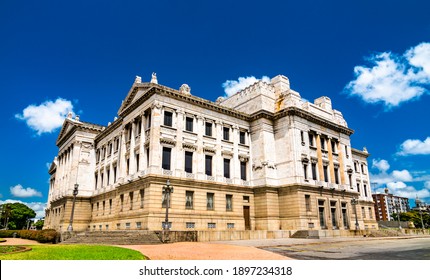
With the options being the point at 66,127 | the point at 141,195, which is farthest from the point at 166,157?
the point at 66,127

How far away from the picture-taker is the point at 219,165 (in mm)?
34594

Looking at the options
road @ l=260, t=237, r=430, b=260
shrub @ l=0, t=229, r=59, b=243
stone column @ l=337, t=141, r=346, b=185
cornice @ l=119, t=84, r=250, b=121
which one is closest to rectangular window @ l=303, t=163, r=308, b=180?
stone column @ l=337, t=141, r=346, b=185

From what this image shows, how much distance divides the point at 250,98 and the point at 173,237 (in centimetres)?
2372

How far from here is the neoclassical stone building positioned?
30.9m

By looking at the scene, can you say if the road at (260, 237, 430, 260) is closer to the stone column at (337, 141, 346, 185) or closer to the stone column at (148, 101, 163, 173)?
the stone column at (148, 101, 163, 173)

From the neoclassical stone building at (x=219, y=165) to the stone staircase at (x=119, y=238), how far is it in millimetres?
3734

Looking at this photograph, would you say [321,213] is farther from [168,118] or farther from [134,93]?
[134,93]

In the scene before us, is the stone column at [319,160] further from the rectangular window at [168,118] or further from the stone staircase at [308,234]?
the rectangular window at [168,118]

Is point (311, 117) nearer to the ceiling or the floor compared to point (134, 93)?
nearer to the floor

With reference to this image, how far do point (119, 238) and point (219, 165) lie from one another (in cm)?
1442

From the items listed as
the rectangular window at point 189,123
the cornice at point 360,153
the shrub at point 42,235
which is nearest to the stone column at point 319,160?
the rectangular window at point 189,123

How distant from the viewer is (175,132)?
3212 centimetres
